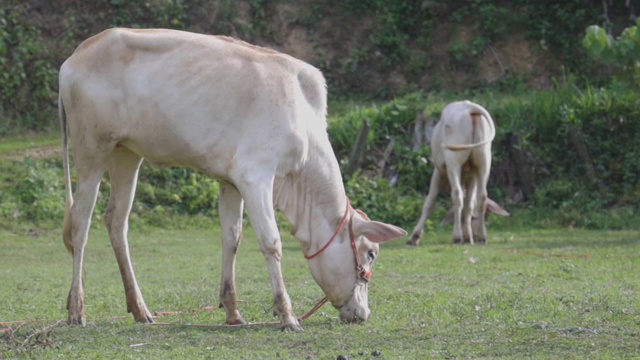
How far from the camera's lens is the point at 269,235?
26.0 ft


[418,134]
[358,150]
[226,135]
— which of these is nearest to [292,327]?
[226,135]

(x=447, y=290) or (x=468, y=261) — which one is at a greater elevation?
(x=447, y=290)

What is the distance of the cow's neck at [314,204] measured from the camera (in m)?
8.40

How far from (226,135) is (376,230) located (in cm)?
125

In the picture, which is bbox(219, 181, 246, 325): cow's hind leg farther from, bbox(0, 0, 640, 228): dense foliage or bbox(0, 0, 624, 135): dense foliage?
bbox(0, 0, 624, 135): dense foliage

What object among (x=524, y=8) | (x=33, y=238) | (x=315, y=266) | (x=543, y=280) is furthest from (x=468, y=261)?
(x=524, y=8)

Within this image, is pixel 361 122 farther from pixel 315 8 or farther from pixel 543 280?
pixel 543 280

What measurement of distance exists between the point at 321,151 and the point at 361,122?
1115 cm

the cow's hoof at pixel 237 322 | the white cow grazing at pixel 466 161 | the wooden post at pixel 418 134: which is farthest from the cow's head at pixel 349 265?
the wooden post at pixel 418 134

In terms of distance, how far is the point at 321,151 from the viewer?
8422 millimetres

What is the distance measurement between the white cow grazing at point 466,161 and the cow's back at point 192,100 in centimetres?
734

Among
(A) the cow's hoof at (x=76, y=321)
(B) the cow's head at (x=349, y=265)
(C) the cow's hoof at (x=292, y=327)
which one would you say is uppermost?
(B) the cow's head at (x=349, y=265)

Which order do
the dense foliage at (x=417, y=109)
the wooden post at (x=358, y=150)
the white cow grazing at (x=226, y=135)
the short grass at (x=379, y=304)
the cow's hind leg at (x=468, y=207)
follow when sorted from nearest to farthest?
the short grass at (x=379, y=304)
the white cow grazing at (x=226, y=135)
the cow's hind leg at (x=468, y=207)
the dense foliage at (x=417, y=109)
the wooden post at (x=358, y=150)

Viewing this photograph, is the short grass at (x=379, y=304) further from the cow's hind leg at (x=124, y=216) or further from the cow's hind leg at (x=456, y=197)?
the cow's hind leg at (x=456, y=197)
